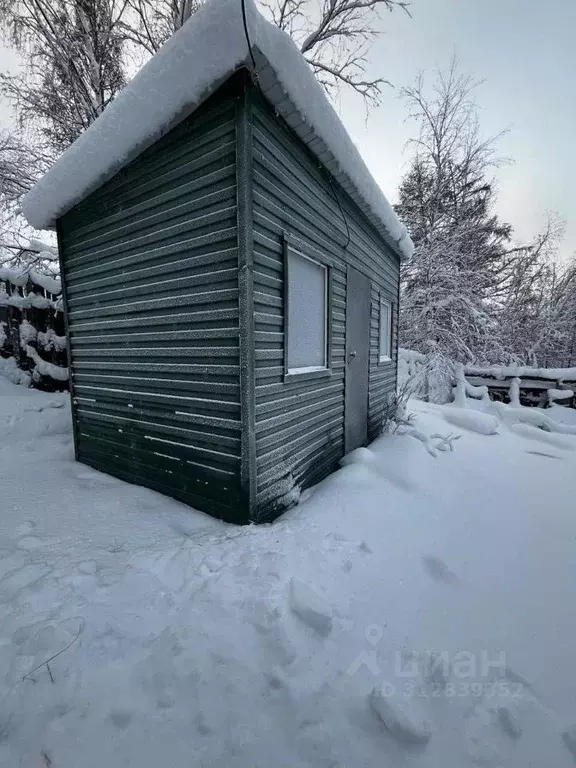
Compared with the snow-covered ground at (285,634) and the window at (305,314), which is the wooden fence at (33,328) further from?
the window at (305,314)

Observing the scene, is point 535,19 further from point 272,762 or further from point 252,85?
point 272,762

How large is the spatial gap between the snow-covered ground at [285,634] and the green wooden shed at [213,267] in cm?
67

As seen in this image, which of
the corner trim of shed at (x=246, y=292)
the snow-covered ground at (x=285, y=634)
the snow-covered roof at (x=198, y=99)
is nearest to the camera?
the snow-covered ground at (x=285, y=634)

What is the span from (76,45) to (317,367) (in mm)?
8948

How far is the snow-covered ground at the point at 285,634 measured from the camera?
50.9 inches

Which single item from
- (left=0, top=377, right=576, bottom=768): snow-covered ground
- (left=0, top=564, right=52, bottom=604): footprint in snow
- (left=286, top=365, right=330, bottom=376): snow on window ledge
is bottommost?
(left=0, top=377, right=576, bottom=768): snow-covered ground

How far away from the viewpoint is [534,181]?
12336 mm

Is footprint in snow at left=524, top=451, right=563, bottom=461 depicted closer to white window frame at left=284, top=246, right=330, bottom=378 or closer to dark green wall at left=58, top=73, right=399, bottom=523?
dark green wall at left=58, top=73, right=399, bottom=523

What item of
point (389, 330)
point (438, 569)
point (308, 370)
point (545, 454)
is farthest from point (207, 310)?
point (545, 454)

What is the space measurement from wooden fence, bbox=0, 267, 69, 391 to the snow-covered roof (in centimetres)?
296

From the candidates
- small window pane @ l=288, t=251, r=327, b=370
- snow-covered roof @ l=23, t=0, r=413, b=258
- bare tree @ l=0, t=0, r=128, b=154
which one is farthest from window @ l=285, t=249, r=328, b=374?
bare tree @ l=0, t=0, r=128, b=154

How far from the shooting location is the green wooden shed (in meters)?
2.49

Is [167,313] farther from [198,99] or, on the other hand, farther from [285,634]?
[285,634]

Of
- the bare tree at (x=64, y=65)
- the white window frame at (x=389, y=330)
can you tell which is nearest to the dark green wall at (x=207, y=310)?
the white window frame at (x=389, y=330)
